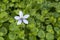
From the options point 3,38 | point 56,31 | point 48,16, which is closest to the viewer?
point 3,38

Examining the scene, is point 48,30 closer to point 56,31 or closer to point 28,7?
point 56,31

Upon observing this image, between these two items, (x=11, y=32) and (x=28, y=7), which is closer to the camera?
(x=11, y=32)

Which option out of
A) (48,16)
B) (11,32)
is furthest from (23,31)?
(48,16)

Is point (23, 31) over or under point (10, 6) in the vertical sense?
under

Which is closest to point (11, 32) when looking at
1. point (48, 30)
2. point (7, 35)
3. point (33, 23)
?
point (7, 35)

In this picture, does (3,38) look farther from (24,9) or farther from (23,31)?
(24,9)

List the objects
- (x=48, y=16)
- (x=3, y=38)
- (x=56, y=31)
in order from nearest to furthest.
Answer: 1. (x=3, y=38)
2. (x=56, y=31)
3. (x=48, y=16)
